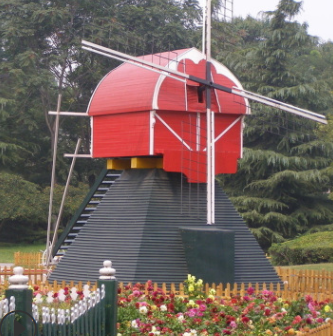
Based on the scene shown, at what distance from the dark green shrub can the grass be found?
11497 mm

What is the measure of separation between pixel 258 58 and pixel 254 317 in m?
23.9

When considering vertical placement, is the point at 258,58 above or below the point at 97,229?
above

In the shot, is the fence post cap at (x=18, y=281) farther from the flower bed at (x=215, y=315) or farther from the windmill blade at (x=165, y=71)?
the windmill blade at (x=165, y=71)

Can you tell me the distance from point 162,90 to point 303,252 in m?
10.6

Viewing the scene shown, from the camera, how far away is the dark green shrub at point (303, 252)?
77.5ft

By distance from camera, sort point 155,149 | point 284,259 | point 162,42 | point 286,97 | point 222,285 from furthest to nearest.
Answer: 1. point 162,42
2. point 286,97
3. point 284,259
4. point 155,149
5. point 222,285

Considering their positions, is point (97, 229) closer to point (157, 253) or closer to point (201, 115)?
point (157, 253)

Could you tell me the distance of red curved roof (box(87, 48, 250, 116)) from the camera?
14641 millimetres

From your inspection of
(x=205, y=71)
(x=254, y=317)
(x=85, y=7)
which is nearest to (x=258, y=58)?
(x=85, y=7)

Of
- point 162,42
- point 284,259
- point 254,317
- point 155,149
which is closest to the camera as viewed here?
point 254,317

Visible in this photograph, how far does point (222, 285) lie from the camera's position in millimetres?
13711

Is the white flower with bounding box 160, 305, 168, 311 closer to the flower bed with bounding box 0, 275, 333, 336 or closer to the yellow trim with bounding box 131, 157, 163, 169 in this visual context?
the flower bed with bounding box 0, 275, 333, 336

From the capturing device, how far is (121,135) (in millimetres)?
15219

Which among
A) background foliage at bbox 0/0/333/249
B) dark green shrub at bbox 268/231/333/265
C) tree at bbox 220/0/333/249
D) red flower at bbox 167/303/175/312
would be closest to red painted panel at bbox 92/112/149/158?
red flower at bbox 167/303/175/312
